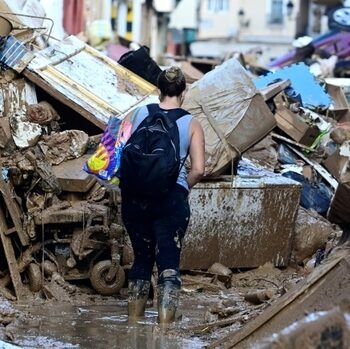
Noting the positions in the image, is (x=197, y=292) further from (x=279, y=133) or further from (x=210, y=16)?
(x=210, y=16)

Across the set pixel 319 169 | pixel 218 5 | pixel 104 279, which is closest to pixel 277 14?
pixel 218 5

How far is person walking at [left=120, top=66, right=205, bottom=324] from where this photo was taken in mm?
6395

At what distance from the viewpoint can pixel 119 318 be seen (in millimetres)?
7004

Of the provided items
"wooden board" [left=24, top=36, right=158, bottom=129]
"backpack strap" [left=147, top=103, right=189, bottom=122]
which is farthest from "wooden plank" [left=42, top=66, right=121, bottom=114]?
"backpack strap" [left=147, top=103, right=189, bottom=122]

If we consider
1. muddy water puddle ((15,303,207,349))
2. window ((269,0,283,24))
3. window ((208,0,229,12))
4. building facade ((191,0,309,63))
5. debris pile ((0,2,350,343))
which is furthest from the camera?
window ((208,0,229,12))

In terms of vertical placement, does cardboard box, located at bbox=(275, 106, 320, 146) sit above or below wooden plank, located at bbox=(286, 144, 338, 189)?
above

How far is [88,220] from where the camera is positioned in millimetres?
7723

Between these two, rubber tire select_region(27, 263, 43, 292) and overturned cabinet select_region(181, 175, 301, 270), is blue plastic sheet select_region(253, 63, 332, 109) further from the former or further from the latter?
rubber tire select_region(27, 263, 43, 292)

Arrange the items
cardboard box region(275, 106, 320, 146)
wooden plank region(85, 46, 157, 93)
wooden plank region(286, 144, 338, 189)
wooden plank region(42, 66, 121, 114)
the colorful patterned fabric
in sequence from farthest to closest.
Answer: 1. cardboard box region(275, 106, 320, 146)
2. wooden plank region(286, 144, 338, 189)
3. wooden plank region(85, 46, 157, 93)
4. wooden plank region(42, 66, 121, 114)
5. the colorful patterned fabric

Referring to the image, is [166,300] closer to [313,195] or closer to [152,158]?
[152,158]

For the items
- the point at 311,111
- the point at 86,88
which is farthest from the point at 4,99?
the point at 311,111

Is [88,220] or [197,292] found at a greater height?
[88,220]

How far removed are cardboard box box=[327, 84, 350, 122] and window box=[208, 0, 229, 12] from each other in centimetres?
5264

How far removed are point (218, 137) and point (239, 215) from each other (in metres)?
0.65
